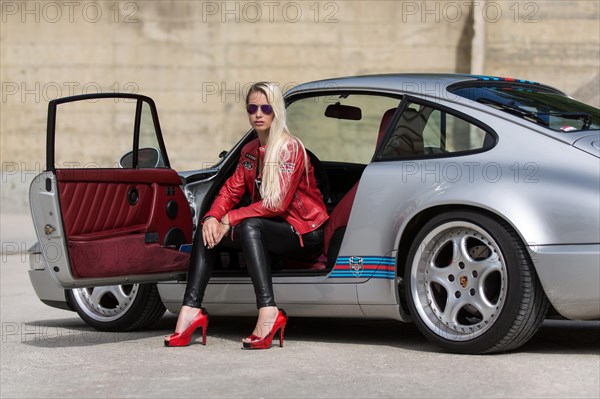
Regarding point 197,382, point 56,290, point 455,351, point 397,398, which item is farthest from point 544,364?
point 56,290

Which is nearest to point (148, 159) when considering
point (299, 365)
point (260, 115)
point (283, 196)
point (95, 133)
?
point (260, 115)

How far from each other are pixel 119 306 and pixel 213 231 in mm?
1264

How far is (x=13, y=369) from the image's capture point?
6410 millimetres

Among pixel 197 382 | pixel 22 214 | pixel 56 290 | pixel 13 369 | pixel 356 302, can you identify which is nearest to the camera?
pixel 197 382

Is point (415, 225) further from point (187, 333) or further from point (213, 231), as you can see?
point (187, 333)

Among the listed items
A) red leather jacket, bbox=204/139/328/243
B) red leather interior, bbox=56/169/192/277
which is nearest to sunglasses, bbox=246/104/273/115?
red leather jacket, bbox=204/139/328/243

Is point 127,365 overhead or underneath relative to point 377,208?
underneath

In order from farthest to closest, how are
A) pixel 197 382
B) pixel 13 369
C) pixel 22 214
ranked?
1. pixel 22 214
2. pixel 13 369
3. pixel 197 382

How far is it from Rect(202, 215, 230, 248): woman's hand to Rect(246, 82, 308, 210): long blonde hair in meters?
0.25

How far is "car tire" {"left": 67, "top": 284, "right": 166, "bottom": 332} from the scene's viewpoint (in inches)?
309

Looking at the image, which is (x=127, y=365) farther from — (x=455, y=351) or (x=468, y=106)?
(x=468, y=106)

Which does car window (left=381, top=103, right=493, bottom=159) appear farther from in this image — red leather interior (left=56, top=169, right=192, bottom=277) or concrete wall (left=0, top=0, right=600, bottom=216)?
concrete wall (left=0, top=0, right=600, bottom=216)

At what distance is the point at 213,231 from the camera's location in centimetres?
698

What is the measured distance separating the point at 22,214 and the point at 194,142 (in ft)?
10.2
